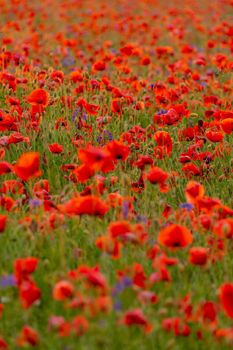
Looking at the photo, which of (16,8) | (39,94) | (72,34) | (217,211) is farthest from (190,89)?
(16,8)

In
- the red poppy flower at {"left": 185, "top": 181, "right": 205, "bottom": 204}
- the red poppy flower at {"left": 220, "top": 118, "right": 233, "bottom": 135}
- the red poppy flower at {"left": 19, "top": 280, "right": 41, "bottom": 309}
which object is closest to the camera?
the red poppy flower at {"left": 19, "top": 280, "right": 41, "bottom": 309}

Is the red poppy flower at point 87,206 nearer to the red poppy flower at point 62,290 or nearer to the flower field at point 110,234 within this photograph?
the flower field at point 110,234

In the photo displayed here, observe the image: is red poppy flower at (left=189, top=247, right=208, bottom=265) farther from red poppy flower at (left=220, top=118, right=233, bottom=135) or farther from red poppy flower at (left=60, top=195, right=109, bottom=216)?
red poppy flower at (left=220, top=118, right=233, bottom=135)

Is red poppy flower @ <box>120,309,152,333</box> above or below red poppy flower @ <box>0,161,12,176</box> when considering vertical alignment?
below

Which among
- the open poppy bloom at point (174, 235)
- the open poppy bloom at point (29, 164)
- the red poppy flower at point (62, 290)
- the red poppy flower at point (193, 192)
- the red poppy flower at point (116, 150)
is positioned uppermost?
the open poppy bloom at point (29, 164)

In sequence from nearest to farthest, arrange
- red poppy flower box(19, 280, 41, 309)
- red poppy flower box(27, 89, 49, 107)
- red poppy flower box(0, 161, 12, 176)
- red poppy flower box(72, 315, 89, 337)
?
red poppy flower box(72, 315, 89, 337) → red poppy flower box(19, 280, 41, 309) → red poppy flower box(0, 161, 12, 176) → red poppy flower box(27, 89, 49, 107)

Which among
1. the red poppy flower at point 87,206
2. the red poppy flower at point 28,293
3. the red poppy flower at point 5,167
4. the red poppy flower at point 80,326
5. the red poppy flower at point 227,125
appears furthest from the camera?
the red poppy flower at point 227,125

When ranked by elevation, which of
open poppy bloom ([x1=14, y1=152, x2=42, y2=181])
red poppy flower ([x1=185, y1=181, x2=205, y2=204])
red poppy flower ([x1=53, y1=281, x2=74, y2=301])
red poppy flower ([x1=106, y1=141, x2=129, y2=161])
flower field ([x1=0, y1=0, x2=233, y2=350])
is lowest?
flower field ([x1=0, y1=0, x2=233, y2=350])

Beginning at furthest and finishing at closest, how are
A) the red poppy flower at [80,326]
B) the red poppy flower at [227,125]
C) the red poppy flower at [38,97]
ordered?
1. the red poppy flower at [38,97]
2. the red poppy flower at [227,125]
3. the red poppy flower at [80,326]

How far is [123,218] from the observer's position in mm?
2984

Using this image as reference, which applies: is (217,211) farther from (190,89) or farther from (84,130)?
(190,89)

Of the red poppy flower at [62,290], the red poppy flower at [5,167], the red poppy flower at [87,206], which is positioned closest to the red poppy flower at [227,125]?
the red poppy flower at [5,167]

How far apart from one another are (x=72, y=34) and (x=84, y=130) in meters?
6.54

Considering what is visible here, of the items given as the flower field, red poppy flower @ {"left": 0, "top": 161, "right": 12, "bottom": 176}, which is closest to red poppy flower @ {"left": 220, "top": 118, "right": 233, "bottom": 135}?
the flower field
